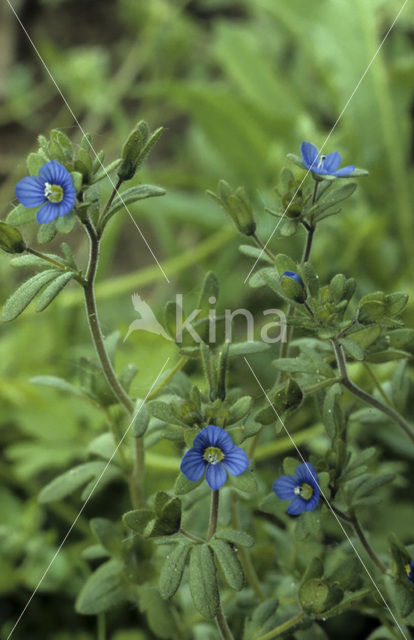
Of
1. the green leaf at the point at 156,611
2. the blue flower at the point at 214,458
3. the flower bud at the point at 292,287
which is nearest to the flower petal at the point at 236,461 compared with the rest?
the blue flower at the point at 214,458

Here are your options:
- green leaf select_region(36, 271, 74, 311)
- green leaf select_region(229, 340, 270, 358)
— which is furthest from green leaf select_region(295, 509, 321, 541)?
green leaf select_region(36, 271, 74, 311)

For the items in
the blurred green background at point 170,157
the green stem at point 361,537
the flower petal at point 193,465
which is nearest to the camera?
the flower petal at point 193,465

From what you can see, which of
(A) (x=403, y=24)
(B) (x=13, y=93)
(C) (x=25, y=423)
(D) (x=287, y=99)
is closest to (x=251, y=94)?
(D) (x=287, y=99)

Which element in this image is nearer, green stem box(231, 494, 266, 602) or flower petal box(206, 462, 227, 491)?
flower petal box(206, 462, 227, 491)

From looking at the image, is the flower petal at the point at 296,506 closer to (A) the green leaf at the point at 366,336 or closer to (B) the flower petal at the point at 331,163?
(A) the green leaf at the point at 366,336

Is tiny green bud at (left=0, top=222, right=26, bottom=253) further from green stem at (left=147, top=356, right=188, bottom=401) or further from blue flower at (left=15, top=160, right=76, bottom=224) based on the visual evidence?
green stem at (left=147, top=356, right=188, bottom=401)

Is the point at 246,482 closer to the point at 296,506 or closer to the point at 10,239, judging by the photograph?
the point at 296,506
